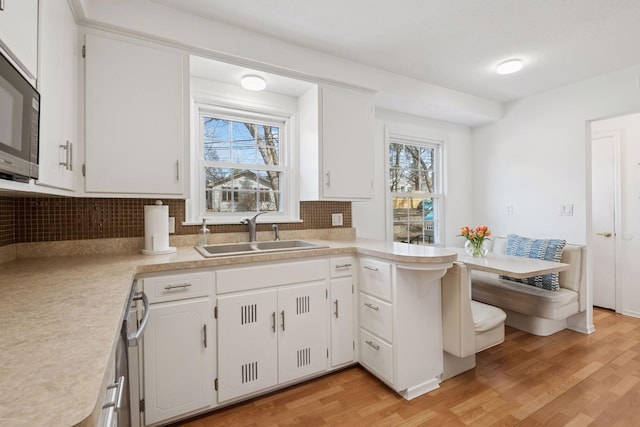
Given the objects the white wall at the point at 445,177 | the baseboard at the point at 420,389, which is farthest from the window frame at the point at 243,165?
Result: the baseboard at the point at 420,389

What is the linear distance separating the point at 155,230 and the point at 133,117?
0.68 metres

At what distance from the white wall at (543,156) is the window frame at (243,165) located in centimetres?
260

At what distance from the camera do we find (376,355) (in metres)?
1.95

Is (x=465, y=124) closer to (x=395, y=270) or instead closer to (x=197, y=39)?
(x=395, y=270)

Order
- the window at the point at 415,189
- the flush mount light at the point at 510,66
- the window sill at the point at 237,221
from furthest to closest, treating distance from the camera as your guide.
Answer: the window at the point at 415,189 < the flush mount light at the point at 510,66 < the window sill at the point at 237,221

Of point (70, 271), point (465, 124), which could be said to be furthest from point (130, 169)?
point (465, 124)

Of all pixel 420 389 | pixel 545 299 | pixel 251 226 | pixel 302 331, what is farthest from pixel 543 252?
pixel 251 226

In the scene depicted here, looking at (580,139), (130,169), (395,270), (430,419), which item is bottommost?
(430,419)

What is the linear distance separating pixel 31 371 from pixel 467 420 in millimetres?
1935

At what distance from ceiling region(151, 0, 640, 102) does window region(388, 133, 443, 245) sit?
0.91 m

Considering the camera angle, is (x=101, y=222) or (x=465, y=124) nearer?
(x=101, y=222)

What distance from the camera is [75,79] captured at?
5.13 feet

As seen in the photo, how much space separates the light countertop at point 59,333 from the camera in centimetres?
44

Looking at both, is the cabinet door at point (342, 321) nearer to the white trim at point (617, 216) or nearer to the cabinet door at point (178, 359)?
the cabinet door at point (178, 359)
